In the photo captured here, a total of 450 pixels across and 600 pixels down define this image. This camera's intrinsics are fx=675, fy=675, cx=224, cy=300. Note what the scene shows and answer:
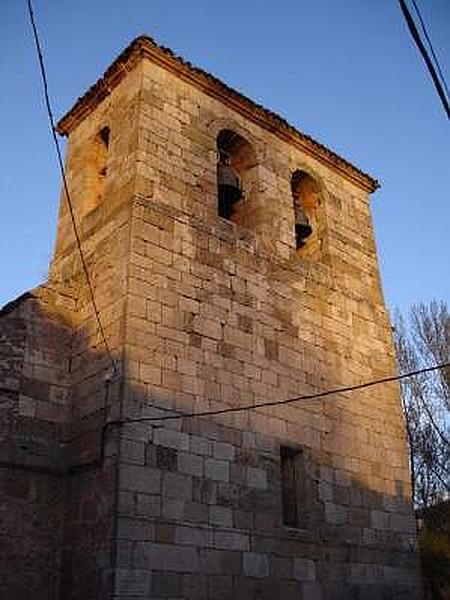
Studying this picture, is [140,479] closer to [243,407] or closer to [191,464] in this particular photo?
[191,464]

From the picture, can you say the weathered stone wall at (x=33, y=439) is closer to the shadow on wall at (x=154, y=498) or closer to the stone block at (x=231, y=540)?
the shadow on wall at (x=154, y=498)

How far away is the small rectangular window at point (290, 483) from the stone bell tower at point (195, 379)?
2 cm

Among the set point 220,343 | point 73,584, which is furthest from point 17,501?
point 220,343

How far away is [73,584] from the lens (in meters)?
5.95

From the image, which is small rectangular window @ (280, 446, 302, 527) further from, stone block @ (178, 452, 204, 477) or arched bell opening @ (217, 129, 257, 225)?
arched bell opening @ (217, 129, 257, 225)

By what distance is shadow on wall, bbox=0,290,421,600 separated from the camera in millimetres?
5855

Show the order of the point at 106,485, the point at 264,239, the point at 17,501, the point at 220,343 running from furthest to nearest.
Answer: the point at 264,239, the point at 220,343, the point at 17,501, the point at 106,485

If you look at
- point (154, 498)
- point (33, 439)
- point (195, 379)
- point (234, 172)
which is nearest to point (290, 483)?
point (195, 379)

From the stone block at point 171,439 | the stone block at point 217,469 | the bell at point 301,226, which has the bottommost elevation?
the stone block at point 217,469

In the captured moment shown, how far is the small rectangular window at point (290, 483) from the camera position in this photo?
7.32 m

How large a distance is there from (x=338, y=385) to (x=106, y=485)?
11.5 ft

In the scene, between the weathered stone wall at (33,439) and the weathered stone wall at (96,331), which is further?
the weathered stone wall at (33,439)

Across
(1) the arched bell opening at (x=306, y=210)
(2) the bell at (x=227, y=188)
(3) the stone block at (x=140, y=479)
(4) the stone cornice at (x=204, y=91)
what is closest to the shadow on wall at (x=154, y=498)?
(3) the stone block at (x=140, y=479)

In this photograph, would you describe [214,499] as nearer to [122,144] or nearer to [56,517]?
[56,517]
